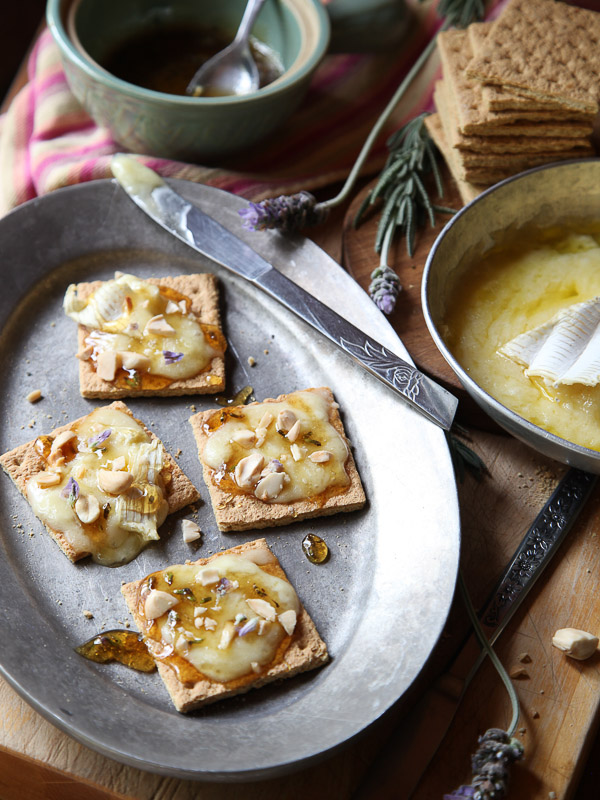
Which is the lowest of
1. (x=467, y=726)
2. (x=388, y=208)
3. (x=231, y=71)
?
(x=467, y=726)

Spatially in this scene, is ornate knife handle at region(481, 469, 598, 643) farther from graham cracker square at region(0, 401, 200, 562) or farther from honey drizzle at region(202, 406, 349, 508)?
graham cracker square at region(0, 401, 200, 562)

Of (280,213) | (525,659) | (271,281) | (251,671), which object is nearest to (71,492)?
(251,671)

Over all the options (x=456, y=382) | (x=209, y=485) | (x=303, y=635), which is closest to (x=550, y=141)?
(x=456, y=382)

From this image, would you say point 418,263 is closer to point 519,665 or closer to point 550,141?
point 550,141

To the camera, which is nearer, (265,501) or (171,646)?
(171,646)

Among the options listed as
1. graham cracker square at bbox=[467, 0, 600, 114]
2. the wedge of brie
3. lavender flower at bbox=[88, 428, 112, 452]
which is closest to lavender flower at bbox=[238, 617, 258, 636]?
lavender flower at bbox=[88, 428, 112, 452]

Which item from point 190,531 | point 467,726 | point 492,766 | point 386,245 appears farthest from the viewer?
point 386,245

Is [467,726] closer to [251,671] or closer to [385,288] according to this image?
[251,671]

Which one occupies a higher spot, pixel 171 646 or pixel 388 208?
pixel 388 208
